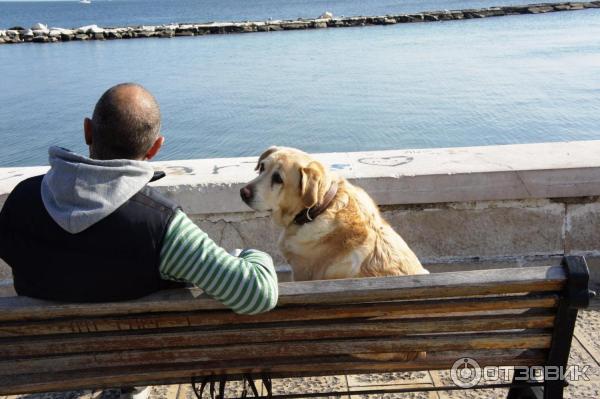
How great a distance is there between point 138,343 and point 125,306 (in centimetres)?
18

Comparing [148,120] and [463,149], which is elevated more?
[148,120]

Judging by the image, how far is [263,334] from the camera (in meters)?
2.37

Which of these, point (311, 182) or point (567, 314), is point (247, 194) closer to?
point (311, 182)

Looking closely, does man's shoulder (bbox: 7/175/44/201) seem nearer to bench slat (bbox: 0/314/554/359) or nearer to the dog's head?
bench slat (bbox: 0/314/554/359)

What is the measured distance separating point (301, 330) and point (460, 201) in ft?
7.52

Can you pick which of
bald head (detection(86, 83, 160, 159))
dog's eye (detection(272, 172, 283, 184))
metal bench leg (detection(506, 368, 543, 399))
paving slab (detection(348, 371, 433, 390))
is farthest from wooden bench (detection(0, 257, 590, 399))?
dog's eye (detection(272, 172, 283, 184))

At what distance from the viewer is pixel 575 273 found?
2.23 metres

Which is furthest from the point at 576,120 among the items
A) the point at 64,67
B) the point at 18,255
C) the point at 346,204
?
the point at 64,67

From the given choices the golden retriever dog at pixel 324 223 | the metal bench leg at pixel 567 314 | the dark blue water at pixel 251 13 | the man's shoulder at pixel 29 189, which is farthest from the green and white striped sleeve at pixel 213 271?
the dark blue water at pixel 251 13

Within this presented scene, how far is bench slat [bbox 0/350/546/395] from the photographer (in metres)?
2.44

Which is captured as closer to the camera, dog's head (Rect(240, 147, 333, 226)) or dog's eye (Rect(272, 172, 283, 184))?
dog's head (Rect(240, 147, 333, 226))

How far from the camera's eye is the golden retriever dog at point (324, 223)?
11.1 ft

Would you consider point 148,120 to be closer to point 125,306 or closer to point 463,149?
point 125,306

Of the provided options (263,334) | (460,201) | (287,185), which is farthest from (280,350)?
(460,201)
